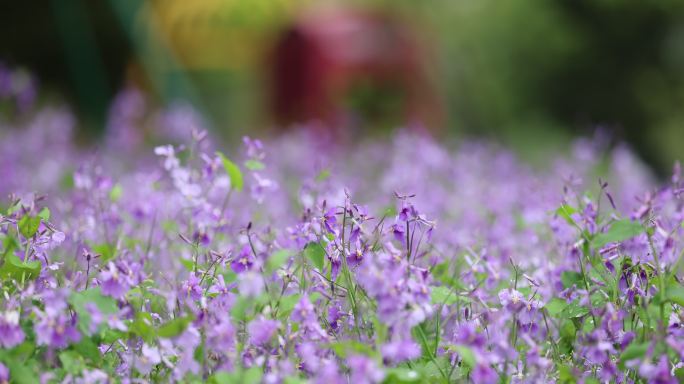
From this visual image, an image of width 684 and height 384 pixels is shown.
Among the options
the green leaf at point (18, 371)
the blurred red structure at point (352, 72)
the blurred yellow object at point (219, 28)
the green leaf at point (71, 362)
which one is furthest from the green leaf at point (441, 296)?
the blurred yellow object at point (219, 28)

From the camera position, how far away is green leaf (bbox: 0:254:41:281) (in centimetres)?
294

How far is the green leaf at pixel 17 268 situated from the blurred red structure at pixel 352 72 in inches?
325

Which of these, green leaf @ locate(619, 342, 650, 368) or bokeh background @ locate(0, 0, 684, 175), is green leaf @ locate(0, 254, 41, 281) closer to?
green leaf @ locate(619, 342, 650, 368)

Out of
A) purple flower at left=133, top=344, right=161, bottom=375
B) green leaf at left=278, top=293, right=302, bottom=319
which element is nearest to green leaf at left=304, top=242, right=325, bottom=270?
green leaf at left=278, top=293, right=302, bottom=319

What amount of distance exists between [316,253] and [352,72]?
29.0 feet

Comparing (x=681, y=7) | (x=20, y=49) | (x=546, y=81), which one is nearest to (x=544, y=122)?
(x=546, y=81)

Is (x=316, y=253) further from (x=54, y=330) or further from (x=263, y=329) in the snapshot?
(x=54, y=330)

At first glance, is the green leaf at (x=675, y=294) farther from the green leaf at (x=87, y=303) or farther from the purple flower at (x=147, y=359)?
the green leaf at (x=87, y=303)

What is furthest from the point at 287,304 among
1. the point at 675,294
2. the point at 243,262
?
the point at 675,294

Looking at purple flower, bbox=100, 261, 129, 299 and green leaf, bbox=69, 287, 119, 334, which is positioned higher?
purple flower, bbox=100, 261, 129, 299

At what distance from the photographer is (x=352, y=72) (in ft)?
38.6

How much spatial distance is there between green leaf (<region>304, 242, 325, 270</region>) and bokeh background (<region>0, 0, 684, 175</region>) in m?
7.26

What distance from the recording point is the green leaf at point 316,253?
10.0 ft

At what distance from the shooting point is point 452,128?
1445 cm
